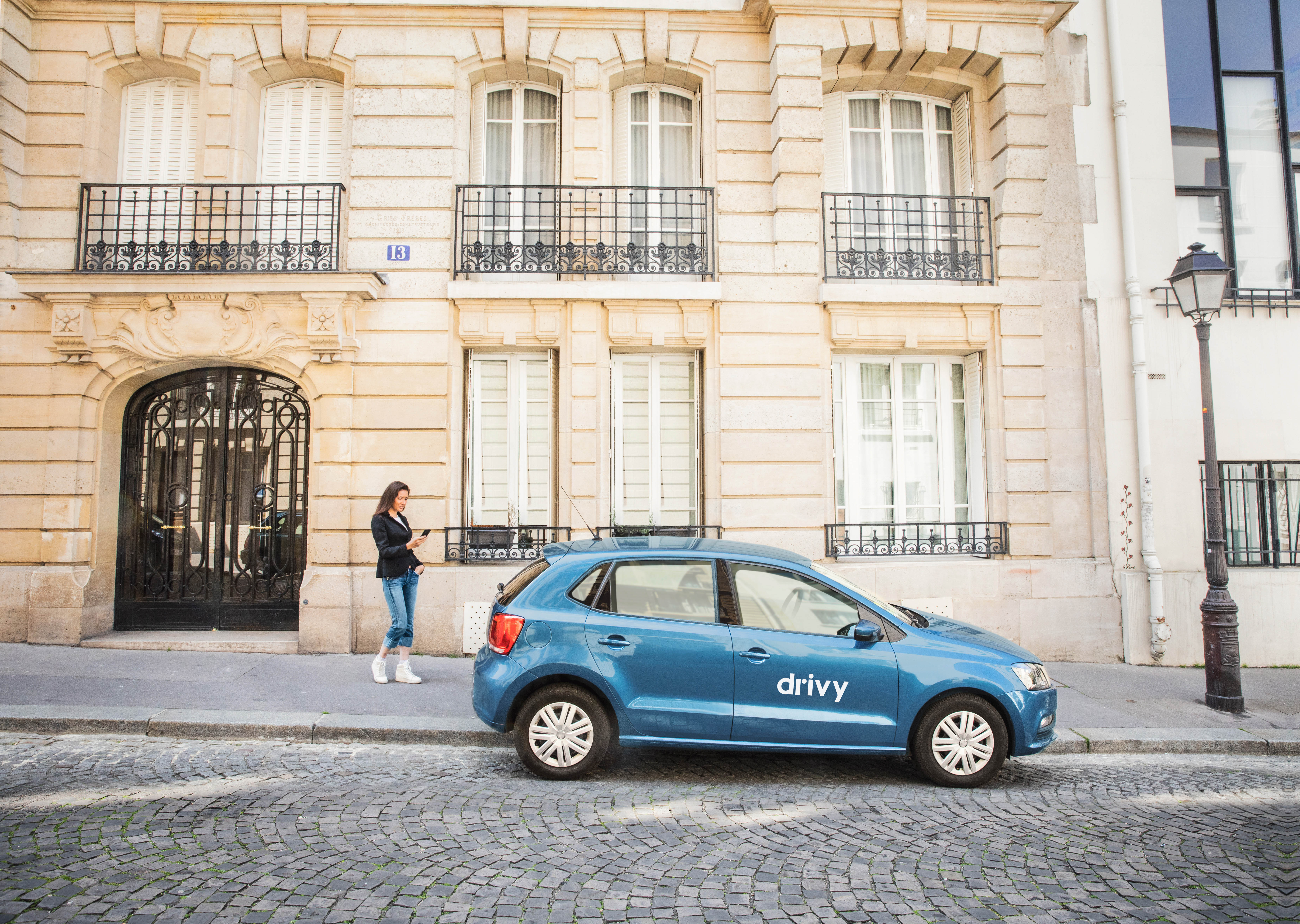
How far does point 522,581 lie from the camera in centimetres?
542

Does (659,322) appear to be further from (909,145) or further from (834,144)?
(909,145)

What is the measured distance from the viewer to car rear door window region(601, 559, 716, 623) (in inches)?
200

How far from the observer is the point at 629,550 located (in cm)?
527

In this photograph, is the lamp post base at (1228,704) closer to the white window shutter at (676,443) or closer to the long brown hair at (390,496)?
the white window shutter at (676,443)

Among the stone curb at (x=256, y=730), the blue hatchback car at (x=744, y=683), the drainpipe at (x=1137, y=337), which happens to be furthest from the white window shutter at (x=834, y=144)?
the stone curb at (x=256, y=730)

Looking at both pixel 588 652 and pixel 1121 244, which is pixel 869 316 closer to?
pixel 1121 244

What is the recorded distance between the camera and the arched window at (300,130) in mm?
9453

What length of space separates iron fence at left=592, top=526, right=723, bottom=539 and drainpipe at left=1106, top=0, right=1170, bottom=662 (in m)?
5.15

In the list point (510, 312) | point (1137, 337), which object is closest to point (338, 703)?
point (510, 312)

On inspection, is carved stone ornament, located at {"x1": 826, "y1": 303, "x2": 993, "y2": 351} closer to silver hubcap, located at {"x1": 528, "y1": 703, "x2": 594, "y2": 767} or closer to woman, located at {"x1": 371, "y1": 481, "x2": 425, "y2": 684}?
woman, located at {"x1": 371, "y1": 481, "x2": 425, "y2": 684}

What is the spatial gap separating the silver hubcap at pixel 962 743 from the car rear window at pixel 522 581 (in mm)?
2871

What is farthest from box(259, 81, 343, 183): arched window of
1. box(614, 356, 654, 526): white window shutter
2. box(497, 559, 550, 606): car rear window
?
box(497, 559, 550, 606): car rear window

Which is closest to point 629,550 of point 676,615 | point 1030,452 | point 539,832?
point 676,615

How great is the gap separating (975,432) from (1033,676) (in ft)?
16.8
